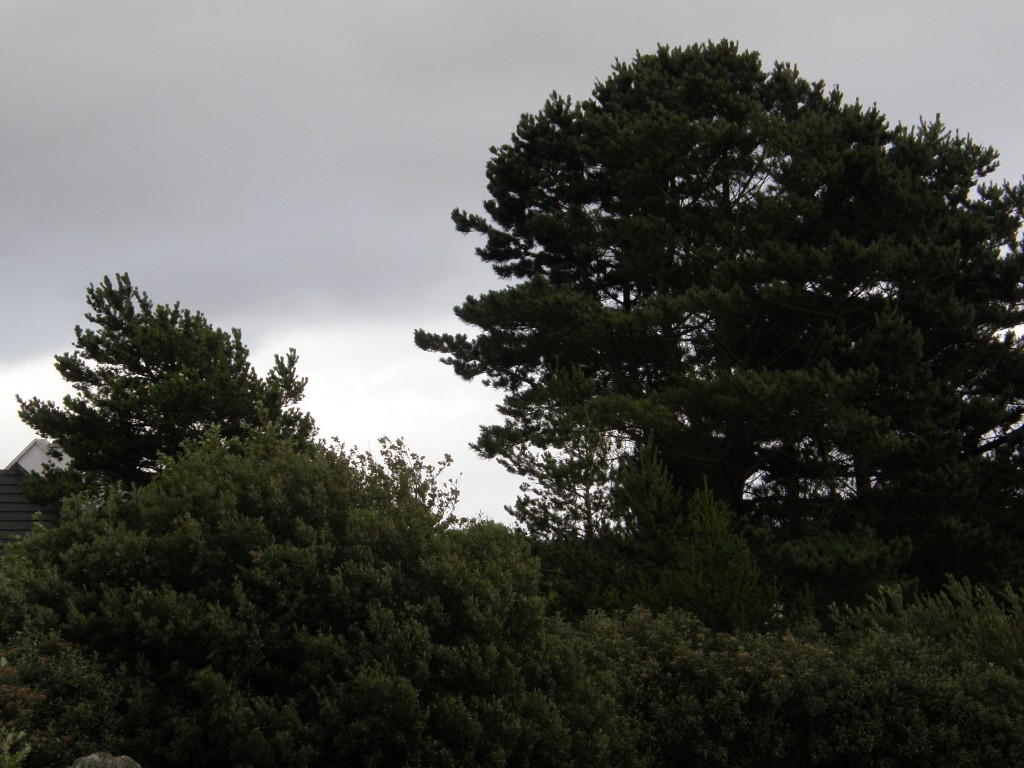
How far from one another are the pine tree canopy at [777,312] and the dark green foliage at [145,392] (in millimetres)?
5474

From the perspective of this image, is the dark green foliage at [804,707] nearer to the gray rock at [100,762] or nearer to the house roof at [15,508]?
the gray rock at [100,762]

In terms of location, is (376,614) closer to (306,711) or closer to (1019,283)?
(306,711)

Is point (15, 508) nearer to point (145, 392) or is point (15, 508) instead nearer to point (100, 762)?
point (145, 392)

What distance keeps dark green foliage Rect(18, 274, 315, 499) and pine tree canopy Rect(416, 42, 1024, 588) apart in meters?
5.47

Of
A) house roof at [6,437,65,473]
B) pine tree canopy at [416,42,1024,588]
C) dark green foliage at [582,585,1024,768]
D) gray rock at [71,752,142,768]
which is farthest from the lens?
house roof at [6,437,65,473]

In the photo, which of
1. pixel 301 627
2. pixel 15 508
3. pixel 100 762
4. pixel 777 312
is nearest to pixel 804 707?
pixel 301 627

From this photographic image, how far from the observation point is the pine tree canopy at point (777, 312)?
75.2ft

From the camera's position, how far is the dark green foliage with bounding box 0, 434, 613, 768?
26.5 ft

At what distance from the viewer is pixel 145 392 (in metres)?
24.1

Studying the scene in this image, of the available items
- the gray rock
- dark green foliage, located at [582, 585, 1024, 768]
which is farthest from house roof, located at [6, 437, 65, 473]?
the gray rock

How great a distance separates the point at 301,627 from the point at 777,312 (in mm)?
18796

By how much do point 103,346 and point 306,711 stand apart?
18632 millimetres

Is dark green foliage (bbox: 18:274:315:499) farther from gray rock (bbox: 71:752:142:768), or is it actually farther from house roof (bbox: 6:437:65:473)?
gray rock (bbox: 71:752:142:768)

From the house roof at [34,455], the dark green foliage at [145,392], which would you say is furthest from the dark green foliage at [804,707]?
the house roof at [34,455]
